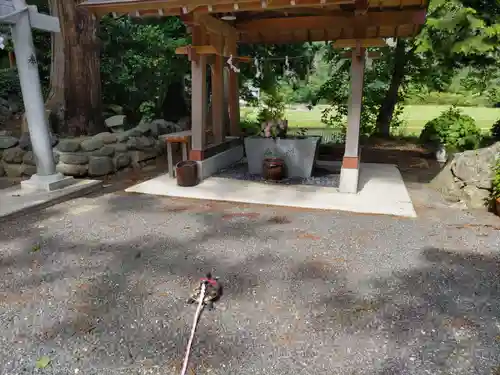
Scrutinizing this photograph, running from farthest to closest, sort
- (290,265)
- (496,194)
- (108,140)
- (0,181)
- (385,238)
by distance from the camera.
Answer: (108,140) < (0,181) < (496,194) < (385,238) < (290,265)

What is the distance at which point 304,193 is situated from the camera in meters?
5.25

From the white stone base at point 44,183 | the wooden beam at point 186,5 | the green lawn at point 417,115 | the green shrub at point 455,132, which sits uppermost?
the wooden beam at point 186,5

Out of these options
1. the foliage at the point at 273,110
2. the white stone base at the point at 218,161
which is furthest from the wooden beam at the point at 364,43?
the white stone base at the point at 218,161

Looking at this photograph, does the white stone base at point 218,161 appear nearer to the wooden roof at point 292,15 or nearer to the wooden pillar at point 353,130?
the wooden roof at point 292,15

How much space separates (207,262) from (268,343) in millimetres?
1122

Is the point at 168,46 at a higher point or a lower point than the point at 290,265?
higher

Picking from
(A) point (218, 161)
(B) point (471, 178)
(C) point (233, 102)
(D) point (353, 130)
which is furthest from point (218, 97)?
(B) point (471, 178)

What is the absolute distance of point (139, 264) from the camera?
3109mm

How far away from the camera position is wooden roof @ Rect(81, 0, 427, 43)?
4.49 metres

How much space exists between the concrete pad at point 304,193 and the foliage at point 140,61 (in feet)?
11.8

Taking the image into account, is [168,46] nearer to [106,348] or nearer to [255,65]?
[255,65]

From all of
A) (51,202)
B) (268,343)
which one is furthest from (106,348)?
(51,202)

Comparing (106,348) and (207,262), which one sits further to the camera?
(207,262)

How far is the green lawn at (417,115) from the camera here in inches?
610
